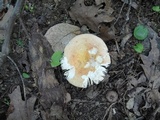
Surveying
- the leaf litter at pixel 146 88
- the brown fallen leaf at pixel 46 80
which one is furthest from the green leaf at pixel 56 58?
the leaf litter at pixel 146 88

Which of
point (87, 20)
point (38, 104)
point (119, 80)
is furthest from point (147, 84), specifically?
point (38, 104)

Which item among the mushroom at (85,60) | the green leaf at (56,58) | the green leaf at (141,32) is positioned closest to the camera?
the mushroom at (85,60)

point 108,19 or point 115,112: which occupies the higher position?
point 108,19

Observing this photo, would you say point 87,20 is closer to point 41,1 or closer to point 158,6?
point 41,1

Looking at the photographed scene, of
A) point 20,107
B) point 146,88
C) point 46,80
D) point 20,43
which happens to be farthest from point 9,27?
point 146,88

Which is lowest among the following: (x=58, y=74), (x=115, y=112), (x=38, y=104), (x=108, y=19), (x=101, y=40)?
(x=115, y=112)

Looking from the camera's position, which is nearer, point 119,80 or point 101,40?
point 101,40

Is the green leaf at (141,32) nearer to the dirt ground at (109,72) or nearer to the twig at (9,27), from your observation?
the dirt ground at (109,72)
